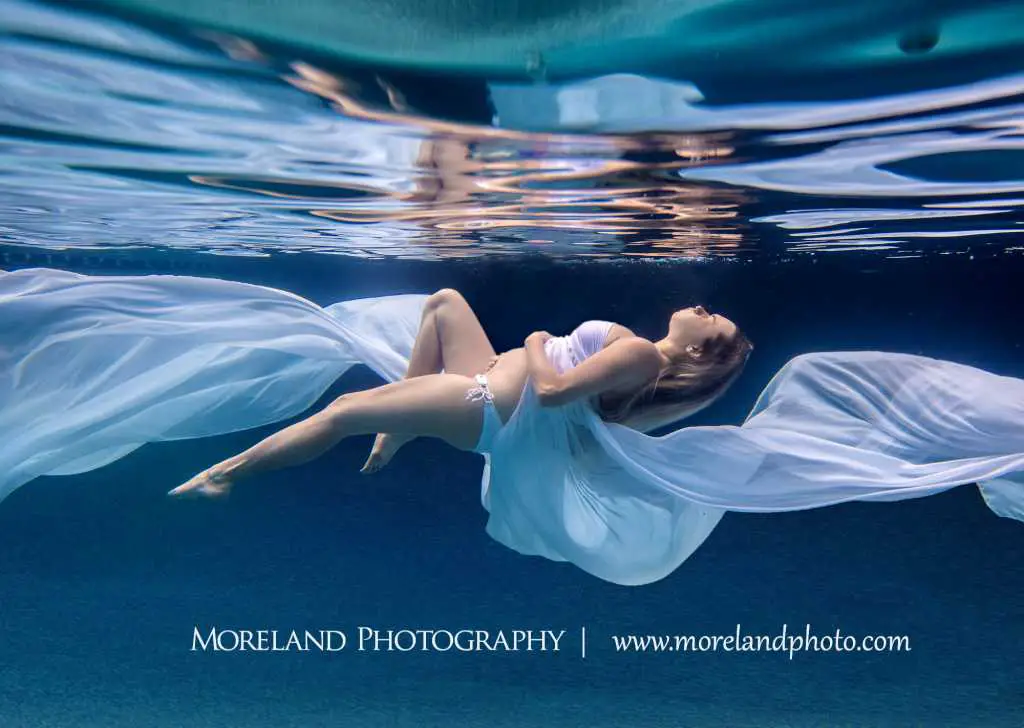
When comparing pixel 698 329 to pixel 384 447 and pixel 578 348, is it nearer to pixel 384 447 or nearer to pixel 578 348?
pixel 578 348

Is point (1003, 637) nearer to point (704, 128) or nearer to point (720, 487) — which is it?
point (720, 487)

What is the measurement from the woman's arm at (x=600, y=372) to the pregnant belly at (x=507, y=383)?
0.19 m

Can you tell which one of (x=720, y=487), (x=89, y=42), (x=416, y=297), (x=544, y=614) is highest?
(x=89, y=42)

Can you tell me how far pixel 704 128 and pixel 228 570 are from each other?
748cm

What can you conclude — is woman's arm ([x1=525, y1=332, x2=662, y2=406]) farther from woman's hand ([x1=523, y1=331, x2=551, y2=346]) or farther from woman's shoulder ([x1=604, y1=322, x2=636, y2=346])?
woman's hand ([x1=523, y1=331, x2=551, y2=346])

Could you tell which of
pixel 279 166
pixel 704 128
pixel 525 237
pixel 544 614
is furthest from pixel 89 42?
pixel 544 614

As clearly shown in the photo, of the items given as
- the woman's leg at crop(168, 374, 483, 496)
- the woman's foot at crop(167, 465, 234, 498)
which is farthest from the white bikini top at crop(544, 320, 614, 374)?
the woman's foot at crop(167, 465, 234, 498)

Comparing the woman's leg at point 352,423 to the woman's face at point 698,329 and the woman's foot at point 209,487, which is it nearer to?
the woman's foot at point 209,487

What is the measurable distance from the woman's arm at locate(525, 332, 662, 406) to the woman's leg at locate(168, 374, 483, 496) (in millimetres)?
389

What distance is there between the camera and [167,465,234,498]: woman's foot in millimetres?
3627

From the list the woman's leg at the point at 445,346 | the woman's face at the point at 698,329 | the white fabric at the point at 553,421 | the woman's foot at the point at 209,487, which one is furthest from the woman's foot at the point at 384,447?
the woman's face at the point at 698,329

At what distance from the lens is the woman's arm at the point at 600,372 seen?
3.64m

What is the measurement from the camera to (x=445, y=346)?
426 cm

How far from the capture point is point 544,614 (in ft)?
26.2
